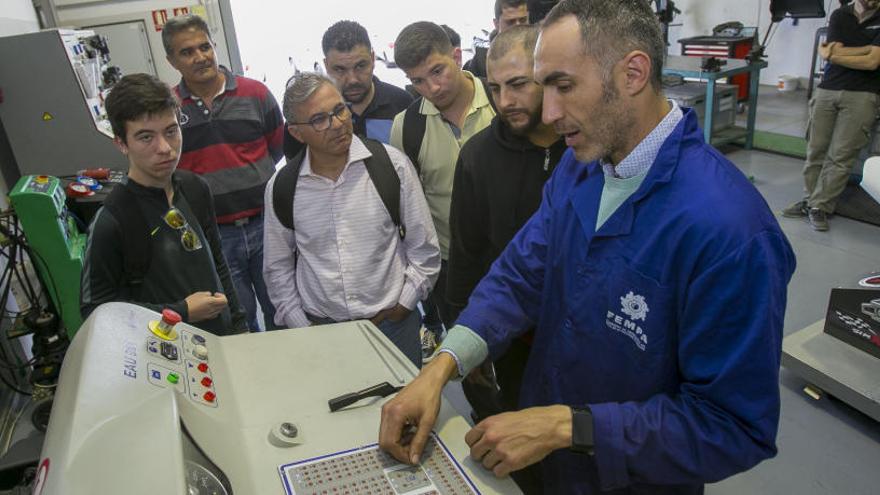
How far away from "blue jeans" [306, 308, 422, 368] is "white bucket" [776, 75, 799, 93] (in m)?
6.77

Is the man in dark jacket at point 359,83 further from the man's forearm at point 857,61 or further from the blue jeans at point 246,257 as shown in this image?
the man's forearm at point 857,61

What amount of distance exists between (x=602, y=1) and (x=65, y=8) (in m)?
4.50

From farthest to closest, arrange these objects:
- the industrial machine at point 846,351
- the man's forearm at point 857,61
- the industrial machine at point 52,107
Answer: the man's forearm at point 857,61 < the industrial machine at point 52,107 < the industrial machine at point 846,351

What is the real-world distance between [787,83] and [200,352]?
7629mm

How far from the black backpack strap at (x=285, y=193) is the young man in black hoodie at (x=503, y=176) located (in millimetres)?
478

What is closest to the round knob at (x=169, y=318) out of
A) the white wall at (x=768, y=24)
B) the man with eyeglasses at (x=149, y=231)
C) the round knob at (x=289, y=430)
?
the round knob at (x=289, y=430)

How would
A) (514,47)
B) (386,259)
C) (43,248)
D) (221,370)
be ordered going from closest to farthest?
1. (221,370)
2. (514,47)
3. (386,259)
4. (43,248)

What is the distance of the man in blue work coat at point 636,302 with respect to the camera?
77 centimetres

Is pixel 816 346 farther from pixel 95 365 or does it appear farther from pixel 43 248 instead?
pixel 43 248

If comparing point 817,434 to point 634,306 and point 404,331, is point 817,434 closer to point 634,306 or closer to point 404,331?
point 404,331

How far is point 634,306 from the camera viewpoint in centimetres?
88

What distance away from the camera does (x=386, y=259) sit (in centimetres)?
168

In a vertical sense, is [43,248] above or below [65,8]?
below

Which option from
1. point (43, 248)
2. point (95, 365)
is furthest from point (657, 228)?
point (43, 248)
